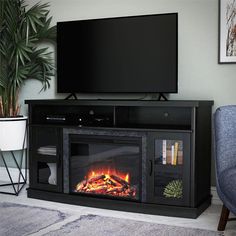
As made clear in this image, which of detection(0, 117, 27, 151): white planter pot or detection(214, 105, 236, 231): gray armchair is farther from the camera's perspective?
detection(0, 117, 27, 151): white planter pot

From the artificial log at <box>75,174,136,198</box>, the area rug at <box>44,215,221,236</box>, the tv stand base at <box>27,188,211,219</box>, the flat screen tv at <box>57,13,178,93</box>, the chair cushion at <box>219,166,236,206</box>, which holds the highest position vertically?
the flat screen tv at <box>57,13,178,93</box>

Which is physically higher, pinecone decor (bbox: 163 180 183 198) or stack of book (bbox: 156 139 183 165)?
stack of book (bbox: 156 139 183 165)

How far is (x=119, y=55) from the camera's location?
11.5ft

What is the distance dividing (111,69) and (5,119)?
977 mm

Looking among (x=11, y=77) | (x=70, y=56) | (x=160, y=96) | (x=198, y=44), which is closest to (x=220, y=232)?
(x=160, y=96)

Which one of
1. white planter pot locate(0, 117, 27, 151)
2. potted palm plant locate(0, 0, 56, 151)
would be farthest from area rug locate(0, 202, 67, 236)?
potted palm plant locate(0, 0, 56, 151)

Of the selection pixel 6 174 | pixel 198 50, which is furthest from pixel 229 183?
pixel 6 174

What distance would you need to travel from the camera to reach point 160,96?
3.44 m

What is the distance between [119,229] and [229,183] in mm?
780

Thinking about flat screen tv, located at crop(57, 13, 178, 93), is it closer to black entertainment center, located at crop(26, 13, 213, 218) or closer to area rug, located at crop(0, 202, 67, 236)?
black entertainment center, located at crop(26, 13, 213, 218)

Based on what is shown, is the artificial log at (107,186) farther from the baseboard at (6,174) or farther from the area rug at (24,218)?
the baseboard at (6,174)

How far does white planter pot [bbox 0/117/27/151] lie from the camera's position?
144 inches

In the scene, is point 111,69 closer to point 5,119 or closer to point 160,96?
point 160,96

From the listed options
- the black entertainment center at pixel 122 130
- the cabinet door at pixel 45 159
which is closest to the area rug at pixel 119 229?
the black entertainment center at pixel 122 130
